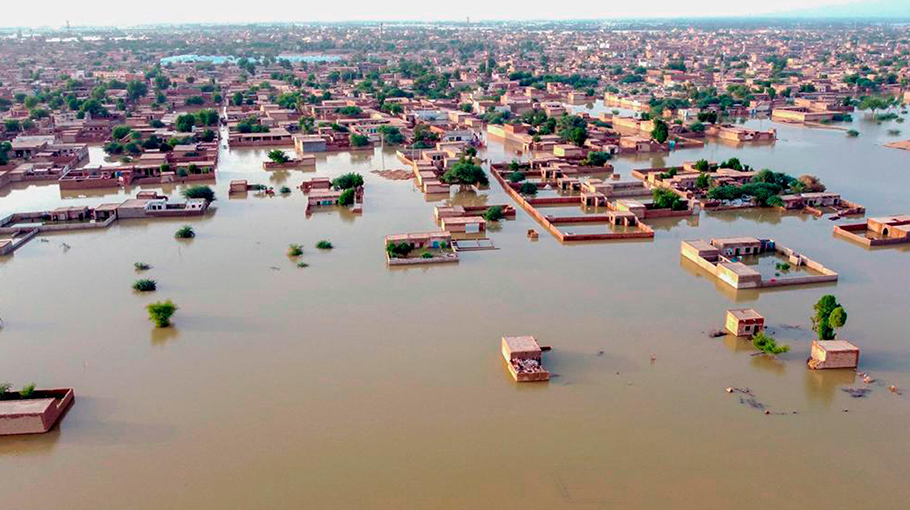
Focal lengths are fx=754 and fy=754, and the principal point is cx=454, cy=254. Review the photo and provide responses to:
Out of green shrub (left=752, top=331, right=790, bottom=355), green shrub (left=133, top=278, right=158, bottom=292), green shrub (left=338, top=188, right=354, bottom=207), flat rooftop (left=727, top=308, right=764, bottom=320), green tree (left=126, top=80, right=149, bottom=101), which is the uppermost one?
green tree (left=126, top=80, right=149, bottom=101)

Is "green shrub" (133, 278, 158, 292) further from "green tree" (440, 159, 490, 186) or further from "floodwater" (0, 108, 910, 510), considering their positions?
"green tree" (440, 159, 490, 186)

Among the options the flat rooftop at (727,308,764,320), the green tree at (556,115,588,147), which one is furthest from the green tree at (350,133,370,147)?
the flat rooftop at (727,308,764,320)

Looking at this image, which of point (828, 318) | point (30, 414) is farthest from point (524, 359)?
point (30, 414)

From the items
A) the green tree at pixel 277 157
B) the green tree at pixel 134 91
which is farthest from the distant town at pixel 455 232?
the green tree at pixel 134 91

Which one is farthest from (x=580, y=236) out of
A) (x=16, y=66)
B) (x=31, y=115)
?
(x=16, y=66)

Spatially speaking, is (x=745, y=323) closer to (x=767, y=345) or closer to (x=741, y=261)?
(x=767, y=345)

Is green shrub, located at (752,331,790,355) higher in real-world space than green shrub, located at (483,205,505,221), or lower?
lower
